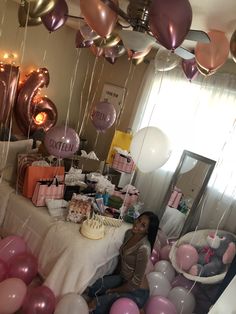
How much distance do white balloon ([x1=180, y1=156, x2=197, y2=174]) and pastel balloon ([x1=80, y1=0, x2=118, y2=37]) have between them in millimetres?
2028

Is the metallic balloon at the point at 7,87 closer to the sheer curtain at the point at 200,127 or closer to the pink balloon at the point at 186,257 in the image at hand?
the sheer curtain at the point at 200,127

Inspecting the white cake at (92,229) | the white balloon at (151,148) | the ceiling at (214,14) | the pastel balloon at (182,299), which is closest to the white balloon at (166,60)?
the ceiling at (214,14)

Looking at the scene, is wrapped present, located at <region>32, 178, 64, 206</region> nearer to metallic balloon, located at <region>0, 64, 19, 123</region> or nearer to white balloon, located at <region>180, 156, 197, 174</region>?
metallic balloon, located at <region>0, 64, 19, 123</region>

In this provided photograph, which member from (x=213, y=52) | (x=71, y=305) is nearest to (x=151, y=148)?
(x=213, y=52)

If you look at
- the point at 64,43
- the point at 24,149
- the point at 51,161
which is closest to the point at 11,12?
the point at 64,43

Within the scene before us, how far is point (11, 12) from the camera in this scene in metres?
3.41

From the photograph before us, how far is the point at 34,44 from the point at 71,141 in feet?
6.75

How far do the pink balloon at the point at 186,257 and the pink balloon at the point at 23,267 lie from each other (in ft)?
4.02

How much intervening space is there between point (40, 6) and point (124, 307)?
1.82 meters

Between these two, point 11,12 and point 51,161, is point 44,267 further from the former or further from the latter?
point 11,12

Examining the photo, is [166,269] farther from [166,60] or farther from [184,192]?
[166,60]

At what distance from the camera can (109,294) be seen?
6.77 feet

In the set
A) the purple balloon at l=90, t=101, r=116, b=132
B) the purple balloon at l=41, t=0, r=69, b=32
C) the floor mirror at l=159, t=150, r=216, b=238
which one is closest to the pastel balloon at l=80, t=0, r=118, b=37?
the purple balloon at l=41, t=0, r=69, b=32

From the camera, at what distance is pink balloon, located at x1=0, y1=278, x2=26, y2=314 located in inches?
67.9
